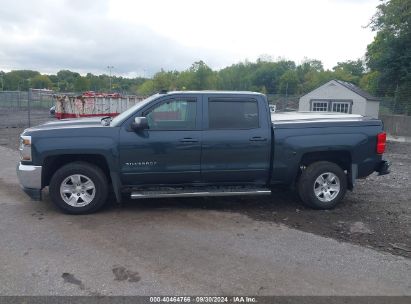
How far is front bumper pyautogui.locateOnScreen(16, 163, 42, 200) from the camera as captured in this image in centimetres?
543

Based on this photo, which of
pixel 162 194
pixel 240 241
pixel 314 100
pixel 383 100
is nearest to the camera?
pixel 240 241

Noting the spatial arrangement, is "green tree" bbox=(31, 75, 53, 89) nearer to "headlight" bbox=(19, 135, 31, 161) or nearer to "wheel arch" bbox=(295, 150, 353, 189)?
"headlight" bbox=(19, 135, 31, 161)

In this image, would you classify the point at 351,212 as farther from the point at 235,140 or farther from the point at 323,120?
the point at 235,140

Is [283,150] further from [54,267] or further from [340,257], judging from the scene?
[54,267]

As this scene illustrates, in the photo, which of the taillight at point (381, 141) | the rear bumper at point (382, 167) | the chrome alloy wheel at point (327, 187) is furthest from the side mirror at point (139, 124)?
the rear bumper at point (382, 167)

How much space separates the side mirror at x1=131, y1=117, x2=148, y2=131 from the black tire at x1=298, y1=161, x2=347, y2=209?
8.51ft

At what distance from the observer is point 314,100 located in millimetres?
26062

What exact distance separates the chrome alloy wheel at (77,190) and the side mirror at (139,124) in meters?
1.04

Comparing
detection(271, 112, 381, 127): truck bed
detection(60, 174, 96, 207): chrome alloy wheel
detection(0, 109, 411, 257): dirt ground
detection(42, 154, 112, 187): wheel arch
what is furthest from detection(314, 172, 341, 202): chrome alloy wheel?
detection(60, 174, 96, 207): chrome alloy wheel

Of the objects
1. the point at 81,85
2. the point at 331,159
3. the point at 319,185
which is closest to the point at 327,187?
the point at 319,185

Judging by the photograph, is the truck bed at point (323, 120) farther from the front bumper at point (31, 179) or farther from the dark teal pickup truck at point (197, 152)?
the front bumper at point (31, 179)

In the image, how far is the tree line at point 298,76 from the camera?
80.6ft

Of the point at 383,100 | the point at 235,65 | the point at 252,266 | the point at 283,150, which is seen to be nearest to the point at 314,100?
the point at 383,100

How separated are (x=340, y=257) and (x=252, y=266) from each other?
107 cm
